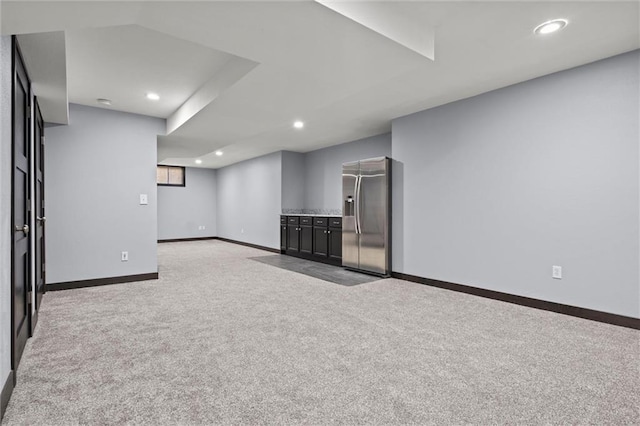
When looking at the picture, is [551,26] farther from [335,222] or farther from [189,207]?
[189,207]

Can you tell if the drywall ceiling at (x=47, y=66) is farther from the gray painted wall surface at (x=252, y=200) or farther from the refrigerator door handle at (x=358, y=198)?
the gray painted wall surface at (x=252, y=200)

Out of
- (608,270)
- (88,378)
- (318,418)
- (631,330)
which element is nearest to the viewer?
(318,418)

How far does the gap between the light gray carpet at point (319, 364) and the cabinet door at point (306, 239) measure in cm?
292

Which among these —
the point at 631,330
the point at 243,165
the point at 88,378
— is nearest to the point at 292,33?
the point at 88,378

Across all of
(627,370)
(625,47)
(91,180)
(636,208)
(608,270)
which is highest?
(625,47)

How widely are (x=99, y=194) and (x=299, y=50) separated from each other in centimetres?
353

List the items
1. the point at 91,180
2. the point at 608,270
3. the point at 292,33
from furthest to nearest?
the point at 91,180 < the point at 608,270 < the point at 292,33

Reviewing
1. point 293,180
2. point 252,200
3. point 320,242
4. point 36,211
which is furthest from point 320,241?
point 36,211

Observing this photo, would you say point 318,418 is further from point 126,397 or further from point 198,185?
point 198,185

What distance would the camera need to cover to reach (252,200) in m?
8.56

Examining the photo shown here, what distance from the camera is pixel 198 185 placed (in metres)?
10.2

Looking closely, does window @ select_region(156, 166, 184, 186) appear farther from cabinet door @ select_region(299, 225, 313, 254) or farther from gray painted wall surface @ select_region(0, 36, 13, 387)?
gray painted wall surface @ select_region(0, 36, 13, 387)

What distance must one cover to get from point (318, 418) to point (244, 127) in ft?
13.7

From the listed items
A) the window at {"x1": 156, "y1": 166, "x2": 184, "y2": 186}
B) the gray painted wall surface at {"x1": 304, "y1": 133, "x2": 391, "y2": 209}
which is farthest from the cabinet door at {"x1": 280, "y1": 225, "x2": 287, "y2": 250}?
the window at {"x1": 156, "y1": 166, "x2": 184, "y2": 186}
